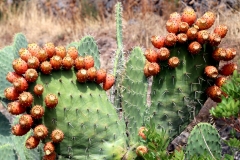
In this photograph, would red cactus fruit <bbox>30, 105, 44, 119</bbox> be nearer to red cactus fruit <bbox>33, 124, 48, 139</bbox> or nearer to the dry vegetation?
red cactus fruit <bbox>33, 124, 48, 139</bbox>

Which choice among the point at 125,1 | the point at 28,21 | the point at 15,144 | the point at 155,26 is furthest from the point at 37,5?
the point at 15,144

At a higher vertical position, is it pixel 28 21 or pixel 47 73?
pixel 47 73

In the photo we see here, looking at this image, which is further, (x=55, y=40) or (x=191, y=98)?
(x=55, y=40)

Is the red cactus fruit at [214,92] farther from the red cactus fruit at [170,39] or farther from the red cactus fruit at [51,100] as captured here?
the red cactus fruit at [51,100]

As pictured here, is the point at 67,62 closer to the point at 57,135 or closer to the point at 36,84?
the point at 36,84

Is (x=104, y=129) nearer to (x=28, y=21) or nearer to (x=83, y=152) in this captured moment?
(x=83, y=152)

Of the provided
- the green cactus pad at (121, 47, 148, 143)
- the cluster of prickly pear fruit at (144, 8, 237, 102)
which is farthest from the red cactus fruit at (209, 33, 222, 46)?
the green cactus pad at (121, 47, 148, 143)

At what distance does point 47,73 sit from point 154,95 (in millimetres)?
513

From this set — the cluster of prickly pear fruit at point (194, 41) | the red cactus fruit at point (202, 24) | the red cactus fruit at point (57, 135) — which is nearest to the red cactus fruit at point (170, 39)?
the cluster of prickly pear fruit at point (194, 41)

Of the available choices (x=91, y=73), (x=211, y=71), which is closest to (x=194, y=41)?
(x=211, y=71)

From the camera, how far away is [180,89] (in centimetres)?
195

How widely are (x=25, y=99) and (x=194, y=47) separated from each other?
673 millimetres

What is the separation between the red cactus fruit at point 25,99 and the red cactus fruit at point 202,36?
0.68 meters

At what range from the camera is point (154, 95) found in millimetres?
2043
